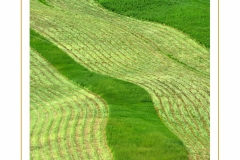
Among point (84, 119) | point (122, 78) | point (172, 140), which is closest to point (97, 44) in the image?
point (122, 78)

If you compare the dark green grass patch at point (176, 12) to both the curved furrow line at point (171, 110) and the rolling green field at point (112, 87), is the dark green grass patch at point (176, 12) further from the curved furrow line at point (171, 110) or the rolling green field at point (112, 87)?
the curved furrow line at point (171, 110)

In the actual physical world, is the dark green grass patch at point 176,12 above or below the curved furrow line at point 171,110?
above

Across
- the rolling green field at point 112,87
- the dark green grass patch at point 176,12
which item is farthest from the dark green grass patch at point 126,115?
the dark green grass patch at point 176,12

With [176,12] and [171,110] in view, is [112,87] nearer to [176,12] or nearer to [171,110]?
[171,110]

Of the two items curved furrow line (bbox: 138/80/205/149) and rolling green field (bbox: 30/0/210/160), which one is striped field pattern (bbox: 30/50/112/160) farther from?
curved furrow line (bbox: 138/80/205/149)

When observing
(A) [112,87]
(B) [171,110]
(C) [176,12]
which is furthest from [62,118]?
(C) [176,12]
